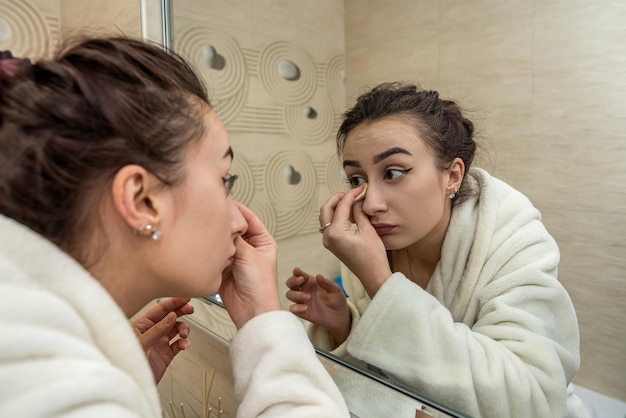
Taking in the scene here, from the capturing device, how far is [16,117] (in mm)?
349

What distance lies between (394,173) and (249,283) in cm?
28

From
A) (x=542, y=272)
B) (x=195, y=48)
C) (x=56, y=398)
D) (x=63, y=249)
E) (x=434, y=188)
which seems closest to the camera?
(x=56, y=398)

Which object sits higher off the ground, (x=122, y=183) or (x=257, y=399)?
(x=122, y=183)

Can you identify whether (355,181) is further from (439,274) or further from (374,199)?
(439,274)

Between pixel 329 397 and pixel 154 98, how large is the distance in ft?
1.22

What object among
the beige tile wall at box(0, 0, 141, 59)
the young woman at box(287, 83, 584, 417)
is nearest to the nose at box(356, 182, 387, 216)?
the young woman at box(287, 83, 584, 417)

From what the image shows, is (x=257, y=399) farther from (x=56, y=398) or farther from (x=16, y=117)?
(x=16, y=117)

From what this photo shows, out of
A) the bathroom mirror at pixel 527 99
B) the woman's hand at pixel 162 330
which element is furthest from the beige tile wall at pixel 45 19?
the woman's hand at pixel 162 330

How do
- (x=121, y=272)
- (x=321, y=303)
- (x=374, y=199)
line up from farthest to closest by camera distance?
(x=321, y=303), (x=374, y=199), (x=121, y=272)

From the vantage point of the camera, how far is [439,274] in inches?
24.7

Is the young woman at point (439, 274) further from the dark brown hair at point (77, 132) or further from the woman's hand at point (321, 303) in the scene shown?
the dark brown hair at point (77, 132)

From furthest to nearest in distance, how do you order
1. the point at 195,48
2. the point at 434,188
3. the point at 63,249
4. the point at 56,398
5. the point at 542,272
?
the point at 195,48 < the point at 434,188 < the point at 542,272 < the point at 63,249 < the point at 56,398

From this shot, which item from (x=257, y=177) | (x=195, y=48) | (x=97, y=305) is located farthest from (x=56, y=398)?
(x=195, y=48)

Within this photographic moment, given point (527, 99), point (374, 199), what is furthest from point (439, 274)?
point (527, 99)
